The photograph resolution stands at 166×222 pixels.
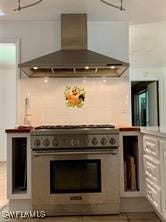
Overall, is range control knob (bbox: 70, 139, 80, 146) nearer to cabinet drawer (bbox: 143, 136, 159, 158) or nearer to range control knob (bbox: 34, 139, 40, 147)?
range control knob (bbox: 34, 139, 40, 147)

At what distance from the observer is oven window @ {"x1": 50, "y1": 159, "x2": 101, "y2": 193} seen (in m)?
3.65

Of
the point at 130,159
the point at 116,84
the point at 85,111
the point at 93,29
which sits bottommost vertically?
the point at 130,159

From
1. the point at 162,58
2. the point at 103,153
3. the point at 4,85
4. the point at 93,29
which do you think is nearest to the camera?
the point at 103,153

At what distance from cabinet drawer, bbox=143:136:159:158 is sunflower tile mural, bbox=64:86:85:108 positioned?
4.18 feet

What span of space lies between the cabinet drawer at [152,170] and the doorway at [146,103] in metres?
5.16

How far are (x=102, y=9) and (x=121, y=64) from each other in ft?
2.51

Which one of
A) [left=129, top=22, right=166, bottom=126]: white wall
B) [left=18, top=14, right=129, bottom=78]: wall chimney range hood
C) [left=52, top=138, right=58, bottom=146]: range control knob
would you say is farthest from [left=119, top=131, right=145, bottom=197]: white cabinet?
[left=129, top=22, right=166, bottom=126]: white wall

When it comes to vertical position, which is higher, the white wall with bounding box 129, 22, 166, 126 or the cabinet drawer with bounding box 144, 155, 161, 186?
the white wall with bounding box 129, 22, 166, 126

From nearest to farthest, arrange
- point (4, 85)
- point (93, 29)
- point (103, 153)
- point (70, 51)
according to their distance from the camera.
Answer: point (103, 153) → point (70, 51) → point (93, 29) → point (4, 85)

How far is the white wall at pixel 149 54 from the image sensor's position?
5.41 metres

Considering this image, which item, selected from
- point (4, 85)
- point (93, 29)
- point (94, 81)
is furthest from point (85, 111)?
point (4, 85)

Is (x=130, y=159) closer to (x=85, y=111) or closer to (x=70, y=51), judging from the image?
(x=85, y=111)

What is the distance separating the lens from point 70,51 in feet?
14.2

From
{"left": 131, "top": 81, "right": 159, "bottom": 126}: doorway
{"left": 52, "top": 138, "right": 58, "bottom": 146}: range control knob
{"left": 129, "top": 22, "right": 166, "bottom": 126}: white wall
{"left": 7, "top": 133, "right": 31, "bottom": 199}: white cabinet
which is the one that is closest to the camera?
{"left": 52, "top": 138, "right": 58, "bottom": 146}: range control knob
